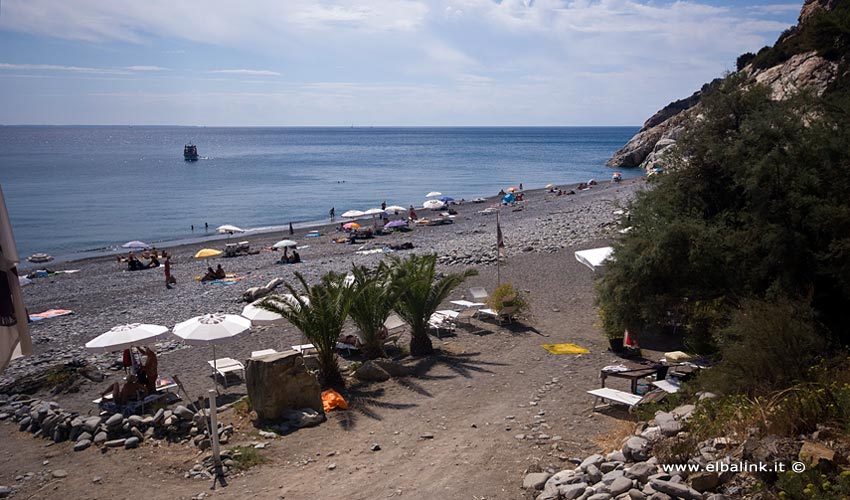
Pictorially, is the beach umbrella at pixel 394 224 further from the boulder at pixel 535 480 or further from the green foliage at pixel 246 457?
the boulder at pixel 535 480

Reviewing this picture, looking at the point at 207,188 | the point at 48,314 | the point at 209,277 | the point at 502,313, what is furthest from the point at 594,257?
the point at 207,188

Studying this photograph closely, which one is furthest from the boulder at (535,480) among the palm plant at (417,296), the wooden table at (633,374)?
the palm plant at (417,296)

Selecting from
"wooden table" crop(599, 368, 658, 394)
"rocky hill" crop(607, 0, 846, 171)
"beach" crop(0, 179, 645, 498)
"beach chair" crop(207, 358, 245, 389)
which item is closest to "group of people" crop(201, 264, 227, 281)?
"beach" crop(0, 179, 645, 498)

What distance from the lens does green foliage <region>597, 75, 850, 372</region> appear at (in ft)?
31.9

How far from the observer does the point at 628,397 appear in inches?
368

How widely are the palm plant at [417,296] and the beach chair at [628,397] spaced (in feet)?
16.2

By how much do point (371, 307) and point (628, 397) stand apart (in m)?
5.50

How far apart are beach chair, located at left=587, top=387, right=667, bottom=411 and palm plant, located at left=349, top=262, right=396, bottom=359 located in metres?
4.94

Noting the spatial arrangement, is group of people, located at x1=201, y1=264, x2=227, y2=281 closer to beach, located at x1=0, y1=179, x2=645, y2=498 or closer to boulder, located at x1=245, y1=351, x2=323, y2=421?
beach, located at x1=0, y1=179, x2=645, y2=498

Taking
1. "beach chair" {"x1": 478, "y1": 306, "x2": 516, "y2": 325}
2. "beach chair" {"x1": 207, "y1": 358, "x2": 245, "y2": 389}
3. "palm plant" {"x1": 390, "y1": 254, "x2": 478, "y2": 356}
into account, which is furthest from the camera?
"beach chair" {"x1": 478, "y1": 306, "x2": 516, "y2": 325}

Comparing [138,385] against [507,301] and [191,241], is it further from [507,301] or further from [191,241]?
[191,241]

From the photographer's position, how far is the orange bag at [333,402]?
10.6 metres

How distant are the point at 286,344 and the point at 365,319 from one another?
3.41m

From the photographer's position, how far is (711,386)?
795cm
